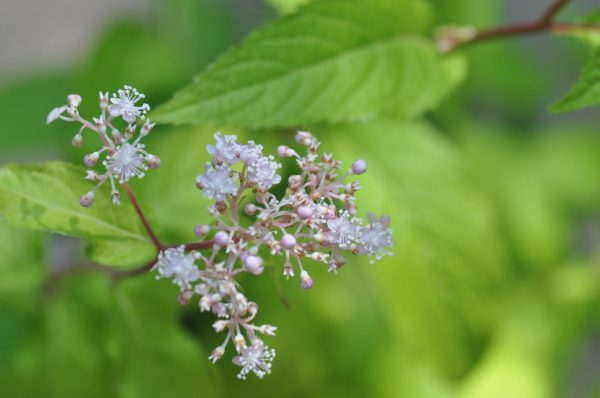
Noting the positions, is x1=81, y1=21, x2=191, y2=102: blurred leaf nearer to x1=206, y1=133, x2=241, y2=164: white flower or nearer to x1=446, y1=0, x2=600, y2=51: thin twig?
x1=446, y1=0, x2=600, y2=51: thin twig

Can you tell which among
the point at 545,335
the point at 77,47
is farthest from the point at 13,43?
the point at 545,335

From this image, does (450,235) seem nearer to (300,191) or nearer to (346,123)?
(346,123)

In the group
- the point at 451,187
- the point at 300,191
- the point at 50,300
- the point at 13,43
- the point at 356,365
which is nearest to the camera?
the point at 300,191

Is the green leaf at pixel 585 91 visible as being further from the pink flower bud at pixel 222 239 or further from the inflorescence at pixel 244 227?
the pink flower bud at pixel 222 239

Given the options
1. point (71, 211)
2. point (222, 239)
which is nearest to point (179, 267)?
point (222, 239)

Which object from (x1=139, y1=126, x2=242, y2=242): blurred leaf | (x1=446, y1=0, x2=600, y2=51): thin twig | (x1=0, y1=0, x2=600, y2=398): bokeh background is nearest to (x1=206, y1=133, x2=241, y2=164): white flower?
Answer: (x1=0, y1=0, x2=600, y2=398): bokeh background
